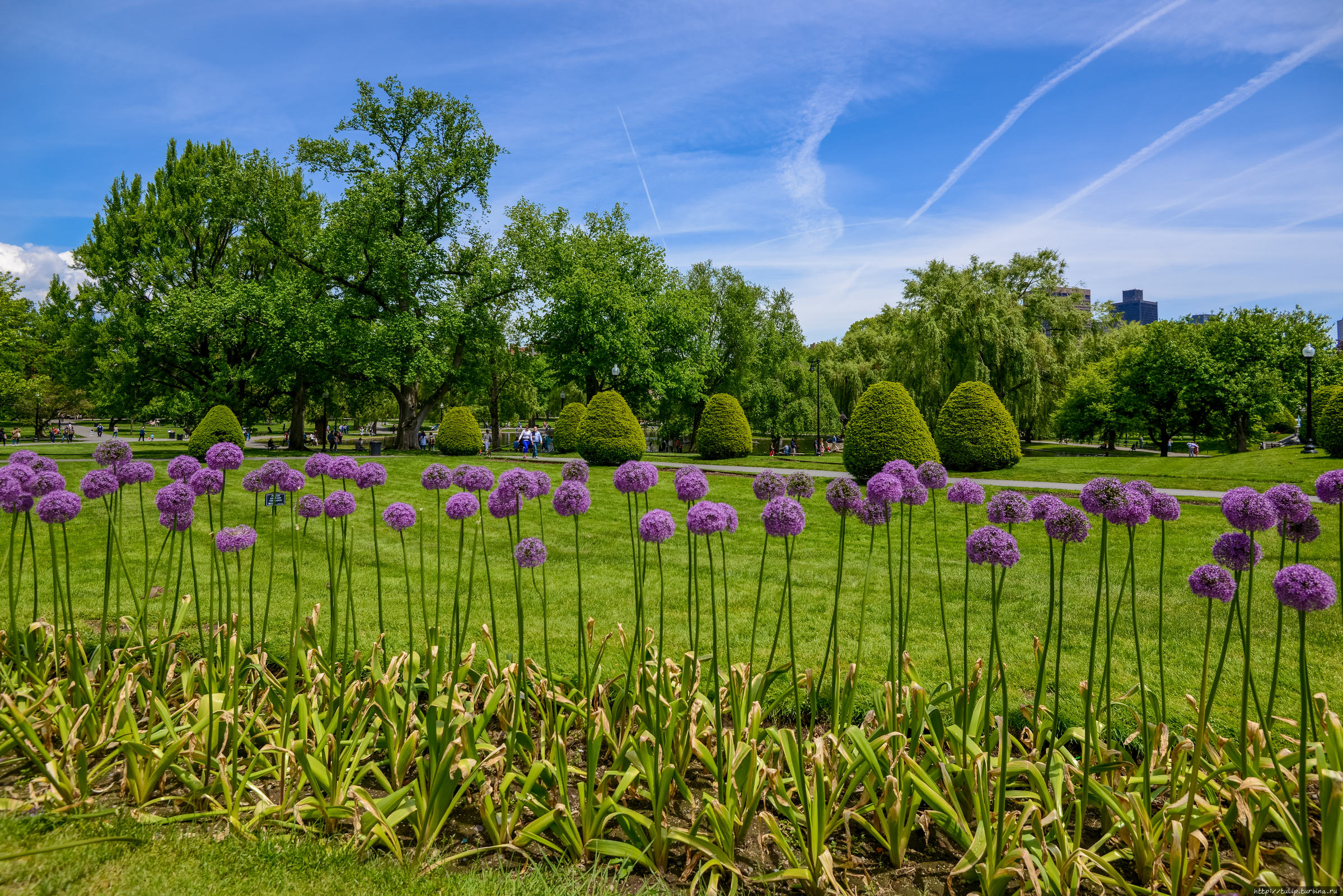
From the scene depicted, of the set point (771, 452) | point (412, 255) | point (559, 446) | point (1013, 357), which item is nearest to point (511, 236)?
point (412, 255)

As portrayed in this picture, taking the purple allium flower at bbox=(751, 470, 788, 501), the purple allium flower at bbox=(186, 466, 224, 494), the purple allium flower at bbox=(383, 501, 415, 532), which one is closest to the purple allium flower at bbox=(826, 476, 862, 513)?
the purple allium flower at bbox=(751, 470, 788, 501)

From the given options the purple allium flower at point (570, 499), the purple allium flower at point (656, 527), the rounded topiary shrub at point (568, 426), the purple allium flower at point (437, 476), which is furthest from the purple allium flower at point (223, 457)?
the rounded topiary shrub at point (568, 426)

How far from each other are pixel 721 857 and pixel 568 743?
137 centimetres

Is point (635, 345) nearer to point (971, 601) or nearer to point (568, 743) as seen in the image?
point (971, 601)

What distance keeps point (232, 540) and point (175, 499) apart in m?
0.36

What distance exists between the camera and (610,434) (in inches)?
830

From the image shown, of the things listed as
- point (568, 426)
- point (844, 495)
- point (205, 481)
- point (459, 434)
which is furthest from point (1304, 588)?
point (459, 434)

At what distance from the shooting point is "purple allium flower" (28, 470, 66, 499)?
12.7ft

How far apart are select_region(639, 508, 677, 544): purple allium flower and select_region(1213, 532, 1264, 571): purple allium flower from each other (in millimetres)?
2269

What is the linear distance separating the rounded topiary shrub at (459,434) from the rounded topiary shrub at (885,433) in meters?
15.8

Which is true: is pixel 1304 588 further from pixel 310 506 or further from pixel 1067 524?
pixel 310 506

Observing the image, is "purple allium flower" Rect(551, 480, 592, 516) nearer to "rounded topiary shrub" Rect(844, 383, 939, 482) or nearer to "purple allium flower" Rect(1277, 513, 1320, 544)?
"purple allium flower" Rect(1277, 513, 1320, 544)

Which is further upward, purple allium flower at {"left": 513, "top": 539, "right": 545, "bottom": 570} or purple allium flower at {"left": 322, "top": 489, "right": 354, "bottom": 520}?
purple allium flower at {"left": 322, "top": 489, "right": 354, "bottom": 520}

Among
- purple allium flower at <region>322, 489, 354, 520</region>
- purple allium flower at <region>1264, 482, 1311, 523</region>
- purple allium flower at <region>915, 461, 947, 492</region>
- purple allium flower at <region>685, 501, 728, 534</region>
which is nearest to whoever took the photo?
purple allium flower at <region>1264, 482, 1311, 523</region>
